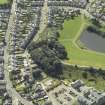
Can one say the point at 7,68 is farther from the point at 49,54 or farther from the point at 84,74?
the point at 84,74

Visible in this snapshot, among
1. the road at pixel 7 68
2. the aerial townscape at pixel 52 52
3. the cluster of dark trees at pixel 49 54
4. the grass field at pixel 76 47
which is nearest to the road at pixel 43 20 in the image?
the aerial townscape at pixel 52 52

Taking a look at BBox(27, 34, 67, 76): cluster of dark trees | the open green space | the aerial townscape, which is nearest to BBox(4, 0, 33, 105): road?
the aerial townscape

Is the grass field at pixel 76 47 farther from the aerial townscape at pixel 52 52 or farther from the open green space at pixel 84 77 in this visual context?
the open green space at pixel 84 77

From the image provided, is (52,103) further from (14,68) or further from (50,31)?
(50,31)

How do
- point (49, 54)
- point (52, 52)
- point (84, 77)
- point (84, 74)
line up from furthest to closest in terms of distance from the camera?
point (52, 52) < point (49, 54) < point (84, 74) < point (84, 77)

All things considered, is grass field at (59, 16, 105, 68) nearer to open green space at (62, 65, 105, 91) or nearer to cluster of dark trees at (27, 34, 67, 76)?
cluster of dark trees at (27, 34, 67, 76)

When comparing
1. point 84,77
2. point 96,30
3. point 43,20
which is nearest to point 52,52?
point 84,77
